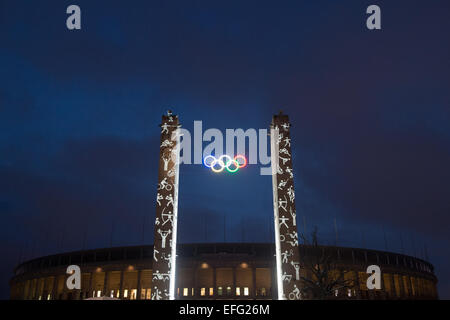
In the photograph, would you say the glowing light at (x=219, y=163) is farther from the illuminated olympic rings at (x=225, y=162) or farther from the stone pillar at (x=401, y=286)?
the stone pillar at (x=401, y=286)

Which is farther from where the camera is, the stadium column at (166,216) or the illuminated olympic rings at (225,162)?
the illuminated olympic rings at (225,162)

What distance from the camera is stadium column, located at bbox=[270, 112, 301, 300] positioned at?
34.8 m

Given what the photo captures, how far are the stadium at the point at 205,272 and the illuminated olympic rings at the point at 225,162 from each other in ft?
87.1

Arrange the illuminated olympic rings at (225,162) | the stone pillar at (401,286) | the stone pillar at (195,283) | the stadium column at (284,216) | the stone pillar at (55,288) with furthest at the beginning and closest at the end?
the stone pillar at (401,286), the stone pillar at (55,288), the stone pillar at (195,283), the illuminated olympic rings at (225,162), the stadium column at (284,216)

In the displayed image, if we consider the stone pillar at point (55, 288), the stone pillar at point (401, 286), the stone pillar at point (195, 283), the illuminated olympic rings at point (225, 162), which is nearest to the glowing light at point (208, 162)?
the illuminated olympic rings at point (225, 162)

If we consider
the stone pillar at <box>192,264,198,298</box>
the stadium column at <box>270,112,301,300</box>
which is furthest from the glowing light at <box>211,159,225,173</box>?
the stone pillar at <box>192,264,198,298</box>

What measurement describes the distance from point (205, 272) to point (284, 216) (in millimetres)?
28547

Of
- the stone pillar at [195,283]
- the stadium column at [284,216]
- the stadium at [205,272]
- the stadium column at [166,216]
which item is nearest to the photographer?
the stadium column at [284,216]

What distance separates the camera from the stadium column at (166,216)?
115 feet

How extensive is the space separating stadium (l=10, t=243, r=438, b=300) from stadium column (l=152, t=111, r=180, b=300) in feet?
81.8

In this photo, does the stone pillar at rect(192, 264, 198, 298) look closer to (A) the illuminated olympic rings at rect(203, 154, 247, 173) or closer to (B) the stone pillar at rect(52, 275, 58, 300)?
(B) the stone pillar at rect(52, 275, 58, 300)

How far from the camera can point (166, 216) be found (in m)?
37.0

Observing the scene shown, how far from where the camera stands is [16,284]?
7925 centimetres
